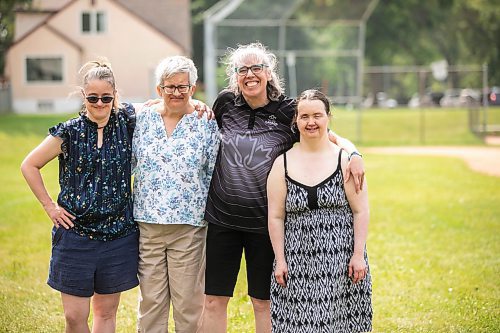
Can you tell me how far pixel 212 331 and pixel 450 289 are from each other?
3016mm

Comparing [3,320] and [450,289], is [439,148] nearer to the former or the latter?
[450,289]

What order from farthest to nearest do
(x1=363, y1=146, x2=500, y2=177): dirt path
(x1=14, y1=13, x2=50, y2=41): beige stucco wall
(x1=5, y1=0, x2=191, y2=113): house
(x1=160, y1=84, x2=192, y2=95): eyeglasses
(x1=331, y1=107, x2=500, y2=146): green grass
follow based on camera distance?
(x1=14, y1=13, x2=50, y2=41): beige stucco wall
(x1=5, y1=0, x2=191, y2=113): house
(x1=331, y1=107, x2=500, y2=146): green grass
(x1=363, y1=146, x2=500, y2=177): dirt path
(x1=160, y1=84, x2=192, y2=95): eyeglasses

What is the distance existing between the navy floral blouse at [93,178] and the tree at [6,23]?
3089 centimetres

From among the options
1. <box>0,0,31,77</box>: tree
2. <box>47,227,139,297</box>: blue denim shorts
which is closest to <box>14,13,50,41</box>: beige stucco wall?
<box>0,0,31,77</box>: tree

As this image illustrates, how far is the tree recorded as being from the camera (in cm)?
3384

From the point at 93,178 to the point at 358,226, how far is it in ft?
5.08

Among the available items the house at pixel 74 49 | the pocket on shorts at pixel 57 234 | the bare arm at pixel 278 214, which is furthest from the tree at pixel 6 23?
the bare arm at pixel 278 214

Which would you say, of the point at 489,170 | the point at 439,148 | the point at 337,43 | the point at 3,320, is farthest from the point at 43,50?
the point at 3,320

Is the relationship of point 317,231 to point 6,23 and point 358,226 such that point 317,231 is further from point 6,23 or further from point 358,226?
point 6,23

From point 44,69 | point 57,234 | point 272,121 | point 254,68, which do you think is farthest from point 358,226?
point 44,69

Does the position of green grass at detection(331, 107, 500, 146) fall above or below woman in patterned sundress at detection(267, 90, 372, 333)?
above

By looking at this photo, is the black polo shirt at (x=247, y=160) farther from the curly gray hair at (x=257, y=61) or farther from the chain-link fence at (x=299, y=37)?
the chain-link fence at (x=299, y=37)

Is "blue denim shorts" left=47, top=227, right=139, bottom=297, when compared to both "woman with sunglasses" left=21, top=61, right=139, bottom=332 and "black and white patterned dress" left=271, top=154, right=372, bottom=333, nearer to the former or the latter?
"woman with sunglasses" left=21, top=61, right=139, bottom=332

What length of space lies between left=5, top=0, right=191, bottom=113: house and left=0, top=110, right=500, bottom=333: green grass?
21.3 metres
